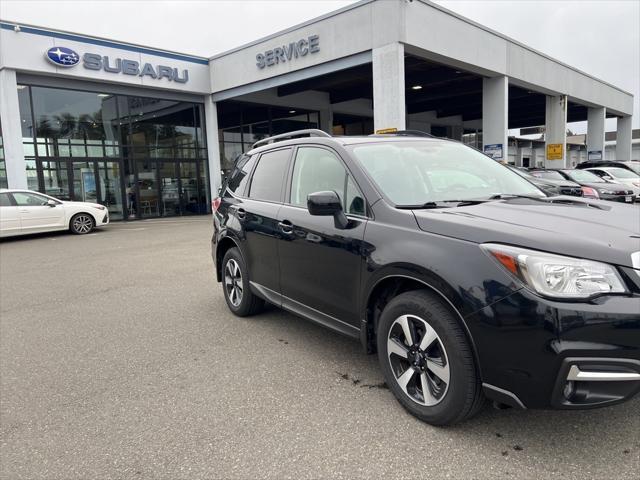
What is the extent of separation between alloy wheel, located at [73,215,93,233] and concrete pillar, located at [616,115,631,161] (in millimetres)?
35702

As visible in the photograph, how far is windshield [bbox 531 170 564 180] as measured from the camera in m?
13.7

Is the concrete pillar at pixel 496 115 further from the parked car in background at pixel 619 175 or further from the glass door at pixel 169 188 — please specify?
the glass door at pixel 169 188

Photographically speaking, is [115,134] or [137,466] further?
[115,134]

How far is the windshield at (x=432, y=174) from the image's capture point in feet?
10.8

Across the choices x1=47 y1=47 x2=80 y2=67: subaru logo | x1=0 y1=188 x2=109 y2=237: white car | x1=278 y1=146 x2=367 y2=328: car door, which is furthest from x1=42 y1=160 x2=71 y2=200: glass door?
x1=278 y1=146 x2=367 y2=328: car door

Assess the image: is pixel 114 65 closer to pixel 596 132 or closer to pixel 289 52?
pixel 289 52

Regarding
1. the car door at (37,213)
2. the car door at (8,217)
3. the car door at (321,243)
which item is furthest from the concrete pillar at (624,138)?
the car door at (321,243)

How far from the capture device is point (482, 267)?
241 centimetres

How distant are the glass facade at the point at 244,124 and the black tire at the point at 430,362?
20124 millimetres

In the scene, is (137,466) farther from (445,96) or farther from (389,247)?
(445,96)

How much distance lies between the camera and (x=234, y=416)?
118 inches

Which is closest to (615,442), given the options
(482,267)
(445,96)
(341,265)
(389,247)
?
(482,267)

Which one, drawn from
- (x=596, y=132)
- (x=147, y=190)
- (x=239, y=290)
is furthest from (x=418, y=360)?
(x=596, y=132)

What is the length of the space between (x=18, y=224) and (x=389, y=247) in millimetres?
12954
